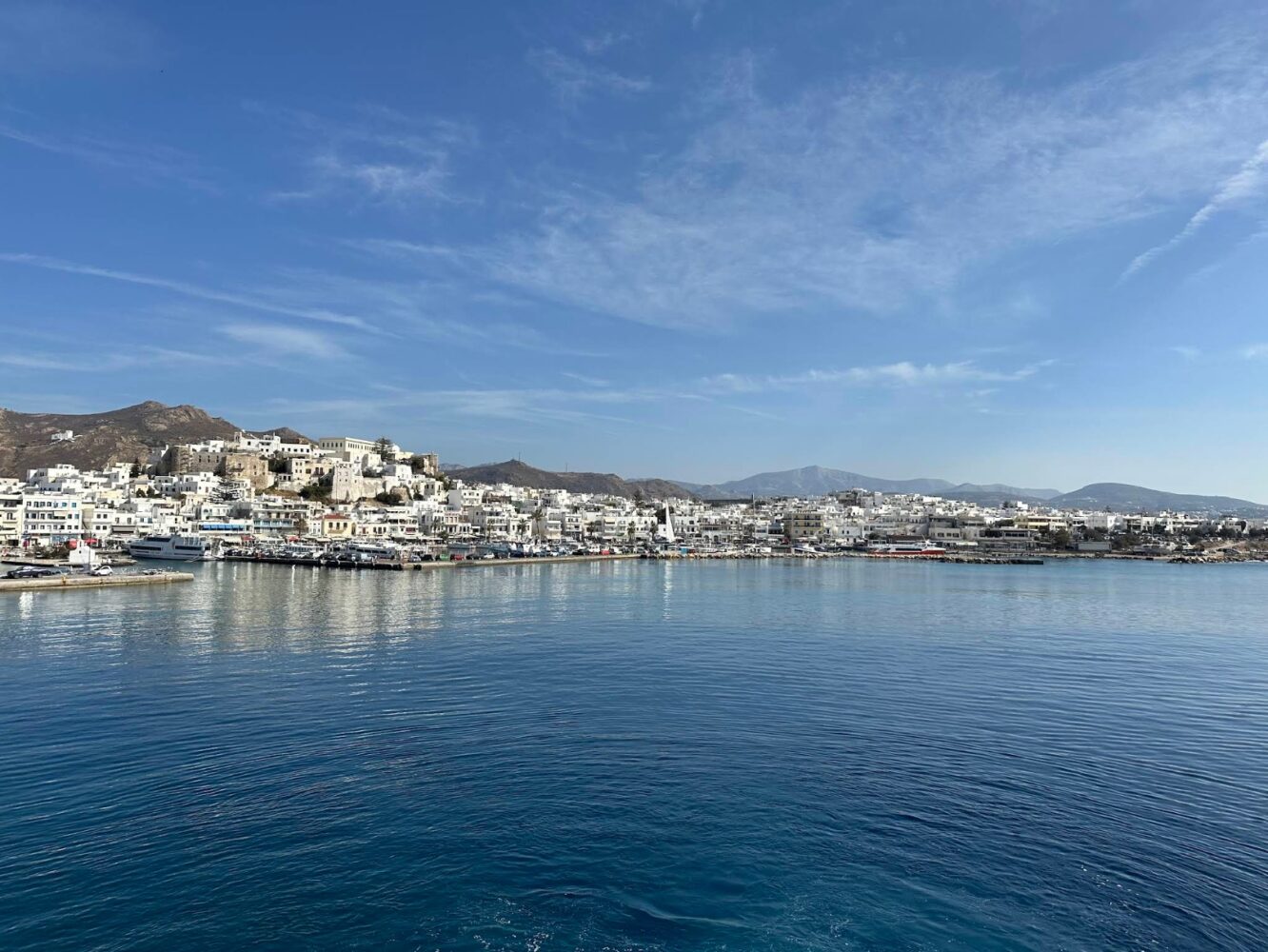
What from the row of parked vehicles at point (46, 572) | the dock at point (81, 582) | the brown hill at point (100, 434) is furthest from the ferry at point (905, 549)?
the brown hill at point (100, 434)

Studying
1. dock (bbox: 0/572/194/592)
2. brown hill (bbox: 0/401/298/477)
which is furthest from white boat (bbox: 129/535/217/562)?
brown hill (bbox: 0/401/298/477)

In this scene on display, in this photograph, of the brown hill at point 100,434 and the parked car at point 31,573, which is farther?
the brown hill at point 100,434

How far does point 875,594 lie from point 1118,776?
31611 millimetres

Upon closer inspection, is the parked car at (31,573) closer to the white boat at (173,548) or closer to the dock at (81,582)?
the dock at (81,582)

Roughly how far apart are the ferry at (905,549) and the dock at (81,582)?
2971 inches

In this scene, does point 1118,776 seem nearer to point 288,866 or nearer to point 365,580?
point 288,866

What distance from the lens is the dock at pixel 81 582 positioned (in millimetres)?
34938

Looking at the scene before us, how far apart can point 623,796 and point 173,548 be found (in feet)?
193

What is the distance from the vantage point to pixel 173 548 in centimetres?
5891

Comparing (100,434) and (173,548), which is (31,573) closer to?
(173,548)

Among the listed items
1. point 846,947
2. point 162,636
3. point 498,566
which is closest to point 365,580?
point 498,566

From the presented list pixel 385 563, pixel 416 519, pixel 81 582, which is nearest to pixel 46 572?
pixel 81 582

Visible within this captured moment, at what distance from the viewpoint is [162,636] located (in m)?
22.1

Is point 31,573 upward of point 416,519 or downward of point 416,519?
downward
